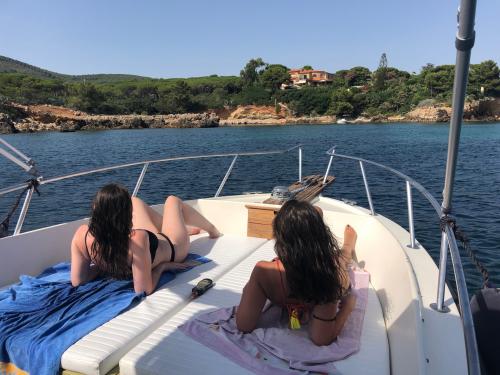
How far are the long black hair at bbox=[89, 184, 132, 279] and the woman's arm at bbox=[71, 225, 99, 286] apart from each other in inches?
4.5

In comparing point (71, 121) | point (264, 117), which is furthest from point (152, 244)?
point (264, 117)

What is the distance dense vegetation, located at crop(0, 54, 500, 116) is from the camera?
76.4 m

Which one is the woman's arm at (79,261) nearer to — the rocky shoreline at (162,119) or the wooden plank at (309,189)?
the wooden plank at (309,189)

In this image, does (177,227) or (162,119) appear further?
(162,119)

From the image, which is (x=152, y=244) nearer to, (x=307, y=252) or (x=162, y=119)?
(x=307, y=252)

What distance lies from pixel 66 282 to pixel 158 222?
908 millimetres

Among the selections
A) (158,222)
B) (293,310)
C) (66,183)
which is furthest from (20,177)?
(293,310)

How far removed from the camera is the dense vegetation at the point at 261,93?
76438mm

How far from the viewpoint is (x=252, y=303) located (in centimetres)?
203

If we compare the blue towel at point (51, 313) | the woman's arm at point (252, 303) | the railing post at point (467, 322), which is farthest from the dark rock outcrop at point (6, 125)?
the railing post at point (467, 322)

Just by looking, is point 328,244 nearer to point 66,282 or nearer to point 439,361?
point 439,361

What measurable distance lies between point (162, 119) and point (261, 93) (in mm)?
28519

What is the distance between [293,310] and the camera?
2.05 m

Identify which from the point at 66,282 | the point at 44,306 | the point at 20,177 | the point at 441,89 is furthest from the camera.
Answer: the point at 441,89
